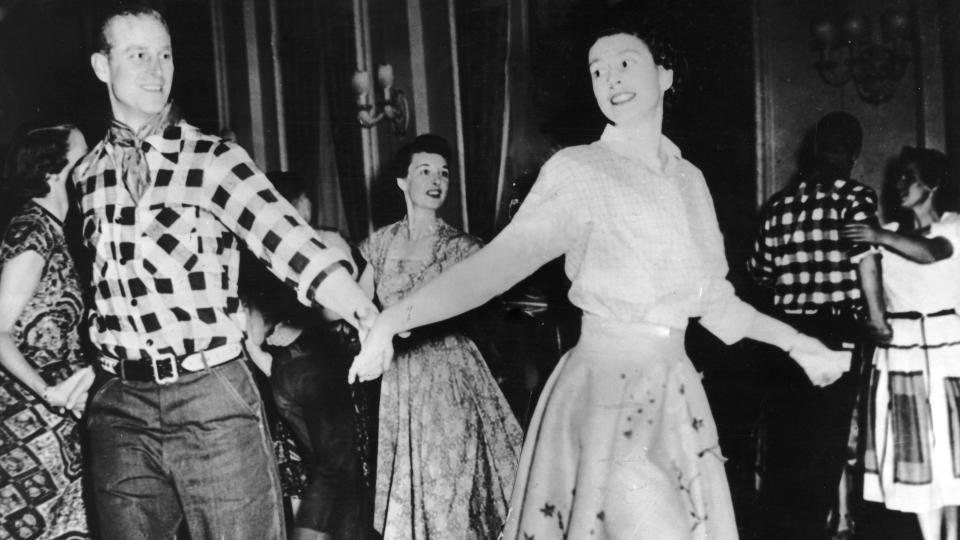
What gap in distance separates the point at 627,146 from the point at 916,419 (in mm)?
823

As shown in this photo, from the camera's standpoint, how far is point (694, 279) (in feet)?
5.52

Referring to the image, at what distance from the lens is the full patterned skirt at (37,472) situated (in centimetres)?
183

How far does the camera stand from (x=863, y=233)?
1.70 m

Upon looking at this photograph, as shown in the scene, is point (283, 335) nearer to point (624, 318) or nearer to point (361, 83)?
point (361, 83)

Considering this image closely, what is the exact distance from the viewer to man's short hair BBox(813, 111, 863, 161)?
1.70 meters

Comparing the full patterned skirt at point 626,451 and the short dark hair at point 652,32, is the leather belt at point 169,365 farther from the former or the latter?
the short dark hair at point 652,32

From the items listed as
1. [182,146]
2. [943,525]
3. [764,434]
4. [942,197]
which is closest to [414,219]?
[182,146]

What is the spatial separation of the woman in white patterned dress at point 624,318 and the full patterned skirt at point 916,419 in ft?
0.41

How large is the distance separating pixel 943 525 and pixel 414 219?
131 centimetres

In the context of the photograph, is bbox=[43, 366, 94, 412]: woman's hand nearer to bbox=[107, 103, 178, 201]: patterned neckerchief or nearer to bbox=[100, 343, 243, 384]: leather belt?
bbox=[100, 343, 243, 384]: leather belt

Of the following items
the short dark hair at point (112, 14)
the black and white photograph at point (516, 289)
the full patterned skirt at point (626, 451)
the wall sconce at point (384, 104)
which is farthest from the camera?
the wall sconce at point (384, 104)

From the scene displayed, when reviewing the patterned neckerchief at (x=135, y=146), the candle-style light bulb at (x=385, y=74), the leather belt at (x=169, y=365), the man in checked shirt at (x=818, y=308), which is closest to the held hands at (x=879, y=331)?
the man in checked shirt at (x=818, y=308)

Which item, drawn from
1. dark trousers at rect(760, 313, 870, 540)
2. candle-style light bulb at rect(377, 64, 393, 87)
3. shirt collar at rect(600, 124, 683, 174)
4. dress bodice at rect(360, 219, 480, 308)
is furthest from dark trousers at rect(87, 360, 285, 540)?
dark trousers at rect(760, 313, 870, 540)

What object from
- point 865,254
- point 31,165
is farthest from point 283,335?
point 865,254
